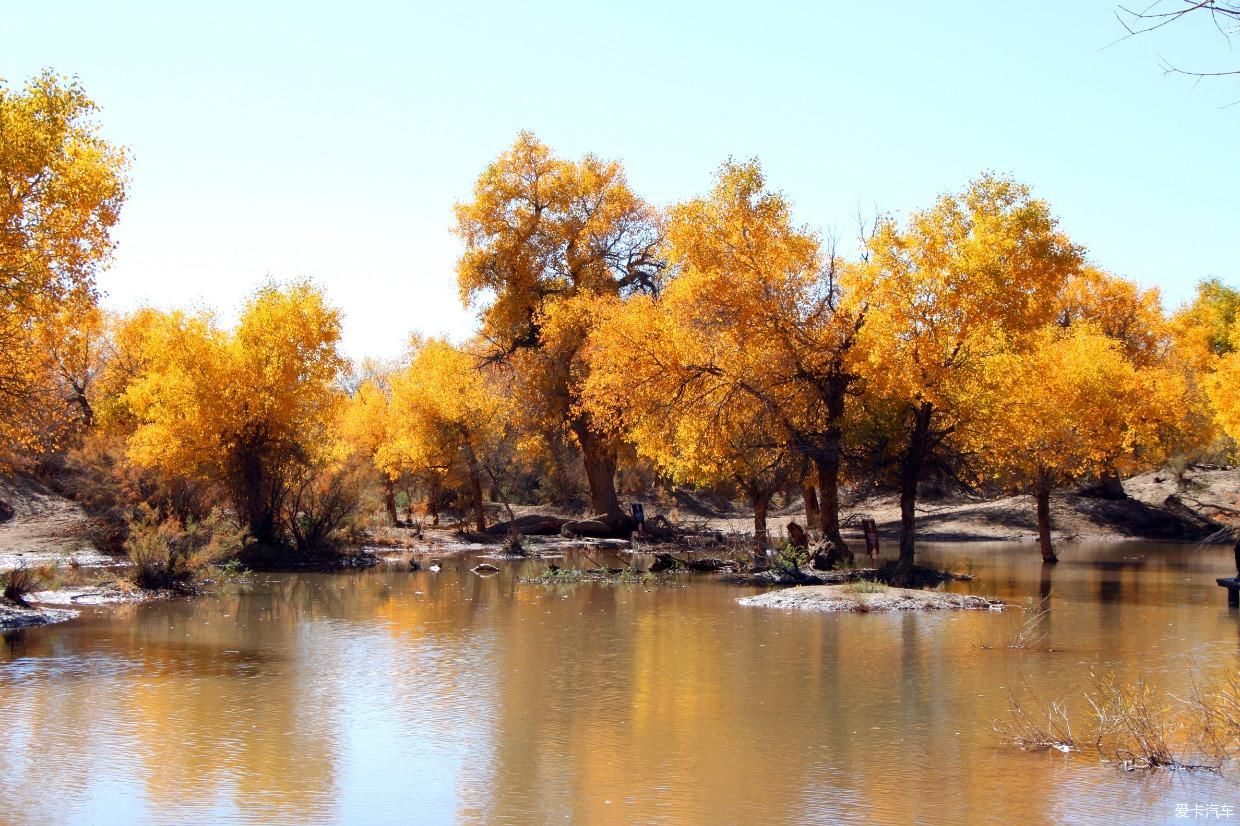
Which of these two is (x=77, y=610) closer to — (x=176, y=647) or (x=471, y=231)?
(x=176, y=647)

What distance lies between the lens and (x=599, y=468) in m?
45.4

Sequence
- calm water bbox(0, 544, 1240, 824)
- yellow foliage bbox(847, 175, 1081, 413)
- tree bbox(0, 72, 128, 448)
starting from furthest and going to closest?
yellow foliage bbox(847, 175, 1081, 413)
tree bbox(0, 72, 128, 448)
calm water bbox(0, 544, 1240, 824)

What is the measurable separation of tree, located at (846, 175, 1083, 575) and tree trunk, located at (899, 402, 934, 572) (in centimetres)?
44

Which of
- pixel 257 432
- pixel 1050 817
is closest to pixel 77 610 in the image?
pixel 257 432

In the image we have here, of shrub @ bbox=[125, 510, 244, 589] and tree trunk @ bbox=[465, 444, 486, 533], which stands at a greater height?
tree trunk @ bbox=[465, 444, 486, 533]

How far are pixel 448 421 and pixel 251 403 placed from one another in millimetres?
11343

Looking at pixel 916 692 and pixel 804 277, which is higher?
pixel 804 277

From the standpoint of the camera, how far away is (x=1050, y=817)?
9.96 meters

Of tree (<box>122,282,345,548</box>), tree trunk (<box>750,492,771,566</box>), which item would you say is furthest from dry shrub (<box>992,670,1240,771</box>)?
tree (<box>122,282,345,548</box>)

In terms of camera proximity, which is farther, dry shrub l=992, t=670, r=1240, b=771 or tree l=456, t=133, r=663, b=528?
tree l=456, t=133, r=663, b=528

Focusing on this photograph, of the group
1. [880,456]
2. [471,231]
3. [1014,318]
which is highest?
[471,231]

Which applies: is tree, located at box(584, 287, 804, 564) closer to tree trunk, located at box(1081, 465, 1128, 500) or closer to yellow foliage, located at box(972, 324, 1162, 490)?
yellow foliage, located at box(972, 324, 1162, 490)

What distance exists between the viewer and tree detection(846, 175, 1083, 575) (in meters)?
26.0

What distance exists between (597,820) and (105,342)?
1662 inches
